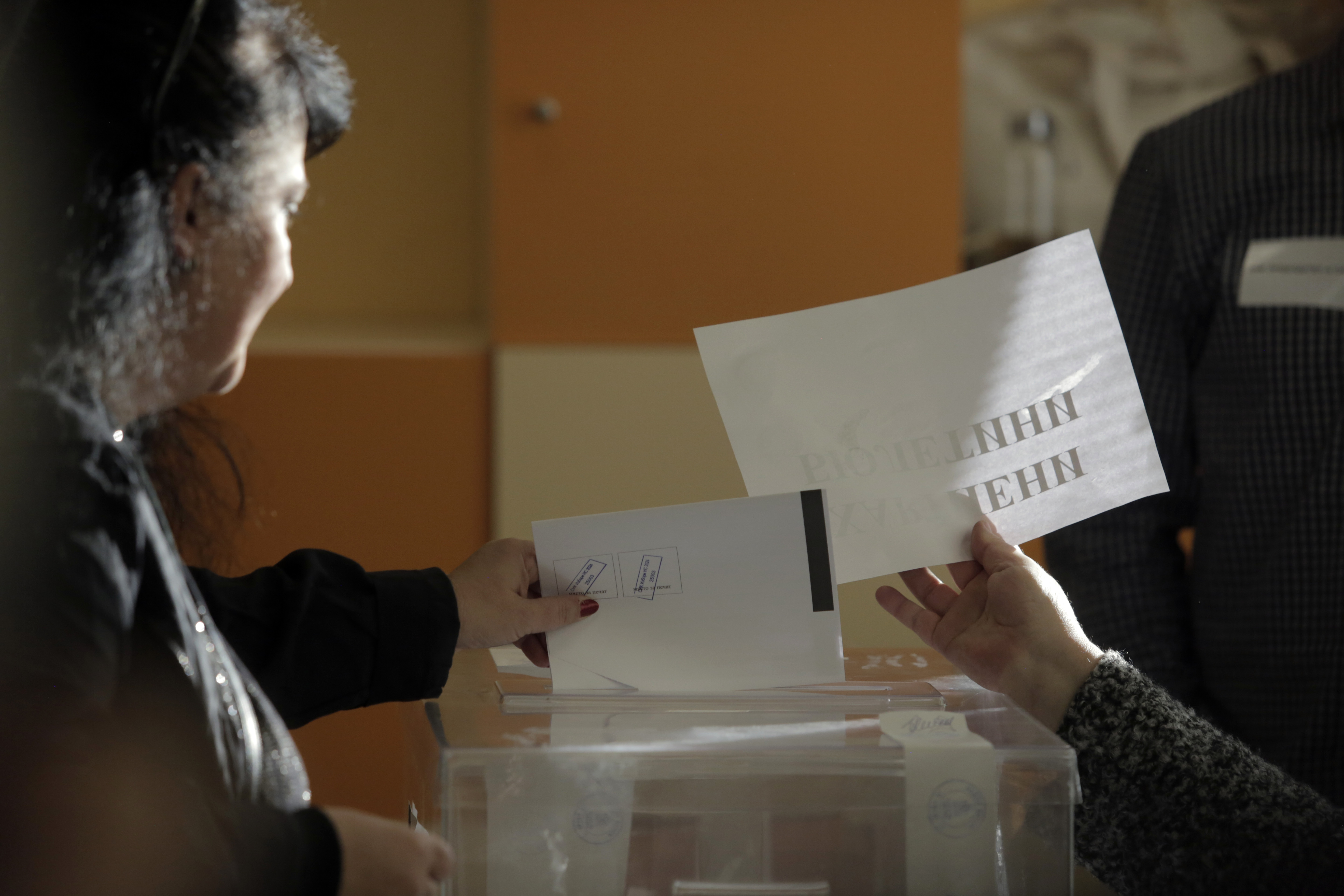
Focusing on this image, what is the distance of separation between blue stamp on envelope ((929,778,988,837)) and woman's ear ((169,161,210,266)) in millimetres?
413

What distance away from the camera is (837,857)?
0.50m

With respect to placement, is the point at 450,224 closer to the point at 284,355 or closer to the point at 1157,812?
the point at 284,355

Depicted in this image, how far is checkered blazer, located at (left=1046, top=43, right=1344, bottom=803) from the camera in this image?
985 mm

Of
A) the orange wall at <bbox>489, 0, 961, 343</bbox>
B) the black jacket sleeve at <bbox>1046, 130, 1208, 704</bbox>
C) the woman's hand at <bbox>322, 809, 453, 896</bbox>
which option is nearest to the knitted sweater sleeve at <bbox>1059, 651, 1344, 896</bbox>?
the woman's hand at <bbox>322, 809, 453, 896</bbox>

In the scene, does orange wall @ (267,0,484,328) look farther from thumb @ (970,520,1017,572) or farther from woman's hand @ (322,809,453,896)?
woman's hand @ (322,809,453,896)

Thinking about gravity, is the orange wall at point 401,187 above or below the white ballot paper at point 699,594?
above

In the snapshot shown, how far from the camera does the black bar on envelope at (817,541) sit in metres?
0.60

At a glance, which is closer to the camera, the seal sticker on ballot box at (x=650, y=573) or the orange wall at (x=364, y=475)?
the seal sticker on ballot box at (x=650, y=573)

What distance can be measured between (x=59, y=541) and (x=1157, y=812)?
0.56m

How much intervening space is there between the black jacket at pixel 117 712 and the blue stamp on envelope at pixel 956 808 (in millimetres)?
264

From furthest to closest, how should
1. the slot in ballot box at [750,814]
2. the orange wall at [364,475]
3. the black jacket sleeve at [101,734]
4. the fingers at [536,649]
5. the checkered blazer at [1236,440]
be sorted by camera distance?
the orange wall at [364,475] < the checkered blazer at [1236,440] < the fingers at [536,649] < the slot in ballot box at [750,814] < the black jacket sleeve at [101,734]

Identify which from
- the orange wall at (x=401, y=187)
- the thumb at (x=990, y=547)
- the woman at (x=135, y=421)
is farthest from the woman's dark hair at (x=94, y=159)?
the orange wall at (x=401, y=187)

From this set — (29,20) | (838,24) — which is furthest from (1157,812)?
(838,24)

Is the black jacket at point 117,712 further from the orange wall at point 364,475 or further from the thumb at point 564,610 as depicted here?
the orange wall at point 364,475
